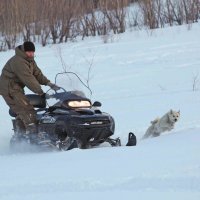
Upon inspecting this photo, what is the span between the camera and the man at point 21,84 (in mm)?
7172

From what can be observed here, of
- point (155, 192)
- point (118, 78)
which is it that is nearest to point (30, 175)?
point (155, 192)

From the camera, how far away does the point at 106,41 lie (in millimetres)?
17516

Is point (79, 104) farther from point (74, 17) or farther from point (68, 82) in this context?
point (74, 17)

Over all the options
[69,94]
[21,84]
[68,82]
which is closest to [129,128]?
[68,82]

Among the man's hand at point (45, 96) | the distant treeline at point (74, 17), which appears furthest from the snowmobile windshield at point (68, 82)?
the distant treeline at point (74, 17)

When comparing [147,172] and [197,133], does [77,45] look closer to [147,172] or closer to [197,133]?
[197,133]

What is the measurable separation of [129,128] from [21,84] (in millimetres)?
1975

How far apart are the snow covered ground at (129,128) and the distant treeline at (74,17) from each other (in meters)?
0.93

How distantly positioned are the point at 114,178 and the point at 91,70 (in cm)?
955

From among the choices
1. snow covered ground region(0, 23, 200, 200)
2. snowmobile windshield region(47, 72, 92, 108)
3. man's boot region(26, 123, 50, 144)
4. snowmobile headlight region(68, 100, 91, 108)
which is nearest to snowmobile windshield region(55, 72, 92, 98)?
snowmobile windshield region(47, 72, 92, 108)

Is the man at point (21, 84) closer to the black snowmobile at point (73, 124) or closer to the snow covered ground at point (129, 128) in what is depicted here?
the black snowmobile at point (73, 124)

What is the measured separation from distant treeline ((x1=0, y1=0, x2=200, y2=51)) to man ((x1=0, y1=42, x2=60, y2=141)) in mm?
11688

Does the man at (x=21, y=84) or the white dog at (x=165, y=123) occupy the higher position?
the man at (x=21, y=84)

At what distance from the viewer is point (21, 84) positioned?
7461 millimetres
